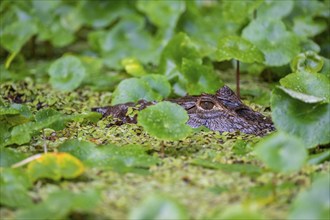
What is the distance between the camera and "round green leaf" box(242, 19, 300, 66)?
285 centimetres

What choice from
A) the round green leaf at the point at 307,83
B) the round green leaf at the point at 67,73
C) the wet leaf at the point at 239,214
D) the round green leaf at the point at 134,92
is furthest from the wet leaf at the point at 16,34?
the wet leaf at the point at 239,214

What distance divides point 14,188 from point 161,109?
574 mm

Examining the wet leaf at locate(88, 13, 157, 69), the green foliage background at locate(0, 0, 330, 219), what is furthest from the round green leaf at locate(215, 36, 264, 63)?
the wet leaf at locate(88, 13, 157, 69)

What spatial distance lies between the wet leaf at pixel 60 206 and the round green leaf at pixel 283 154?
438 millimetres

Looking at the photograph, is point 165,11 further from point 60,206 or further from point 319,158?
point 60,206

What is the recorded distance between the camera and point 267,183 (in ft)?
5.78

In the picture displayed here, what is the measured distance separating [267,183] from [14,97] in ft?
5.29

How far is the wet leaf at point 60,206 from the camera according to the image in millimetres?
1499

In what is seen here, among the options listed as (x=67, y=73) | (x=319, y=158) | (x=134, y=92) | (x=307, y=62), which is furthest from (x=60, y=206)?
(x=67, y=73)

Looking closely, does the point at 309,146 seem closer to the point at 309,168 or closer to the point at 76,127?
the point at 309,168

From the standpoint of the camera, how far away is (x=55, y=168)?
1.76 metres

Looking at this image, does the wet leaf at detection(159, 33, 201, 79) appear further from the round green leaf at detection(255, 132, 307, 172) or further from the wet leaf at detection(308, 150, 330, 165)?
the round green leaf at detection(255, 132, 307, 172)

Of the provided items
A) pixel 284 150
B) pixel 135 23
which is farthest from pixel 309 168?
pixel 135 23

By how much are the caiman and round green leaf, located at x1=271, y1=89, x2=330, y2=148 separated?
307mm
